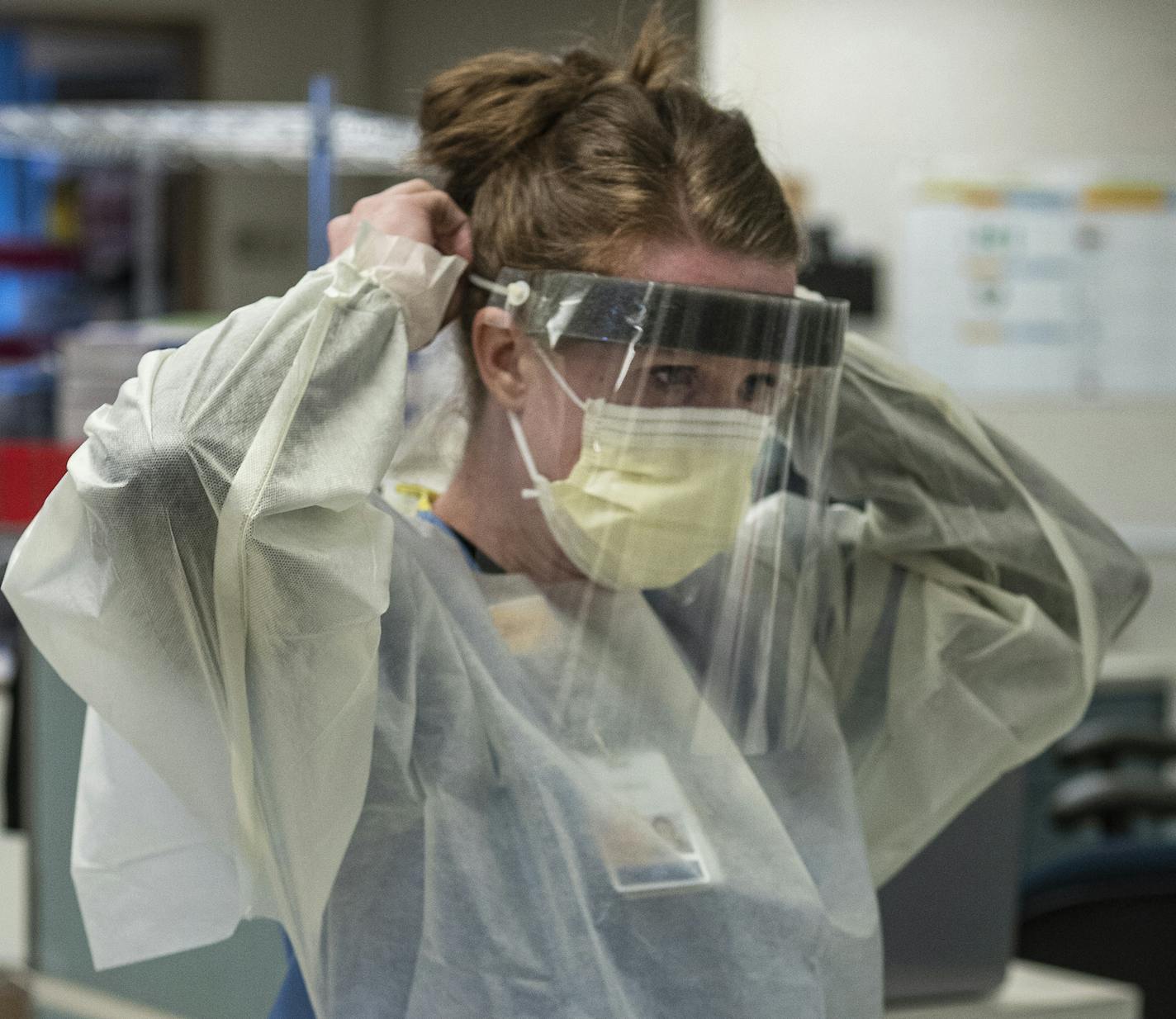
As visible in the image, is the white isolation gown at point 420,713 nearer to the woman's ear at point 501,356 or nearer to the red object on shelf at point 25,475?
the woman's ear at point 501,356

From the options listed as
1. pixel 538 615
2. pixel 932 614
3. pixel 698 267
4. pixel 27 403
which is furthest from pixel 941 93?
pixel 538 615

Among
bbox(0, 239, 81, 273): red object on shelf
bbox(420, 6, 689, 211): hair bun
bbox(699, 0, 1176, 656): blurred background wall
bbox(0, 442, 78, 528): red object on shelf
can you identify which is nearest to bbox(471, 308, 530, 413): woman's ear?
bbox(420, 6, 689, 211): hair bun

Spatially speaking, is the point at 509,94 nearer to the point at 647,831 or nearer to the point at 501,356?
the point at 501,356

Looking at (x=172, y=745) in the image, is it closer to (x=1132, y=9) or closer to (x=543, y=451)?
(x=543, y=451)

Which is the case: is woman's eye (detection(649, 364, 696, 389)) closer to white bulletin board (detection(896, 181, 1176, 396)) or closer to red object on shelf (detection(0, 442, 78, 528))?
red object on shelf (detection(0, 442, 78, 528))

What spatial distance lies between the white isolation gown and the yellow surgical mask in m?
0.05

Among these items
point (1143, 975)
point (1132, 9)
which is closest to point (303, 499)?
point (1143, 975)

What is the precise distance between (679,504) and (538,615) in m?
0.13

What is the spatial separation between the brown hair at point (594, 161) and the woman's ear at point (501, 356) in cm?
3

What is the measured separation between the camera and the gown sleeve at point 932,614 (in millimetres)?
1132

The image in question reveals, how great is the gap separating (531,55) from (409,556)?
1.38 ft

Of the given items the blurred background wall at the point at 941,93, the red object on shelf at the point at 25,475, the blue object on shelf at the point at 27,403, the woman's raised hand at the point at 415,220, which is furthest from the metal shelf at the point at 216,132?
the woman's raised hand at the point at 415,220

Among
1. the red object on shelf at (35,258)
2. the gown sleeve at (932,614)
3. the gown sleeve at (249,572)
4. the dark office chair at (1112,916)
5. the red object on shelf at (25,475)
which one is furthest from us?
the red object on shelf at (35,258)

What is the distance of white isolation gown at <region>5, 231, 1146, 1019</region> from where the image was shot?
2.53 ft
